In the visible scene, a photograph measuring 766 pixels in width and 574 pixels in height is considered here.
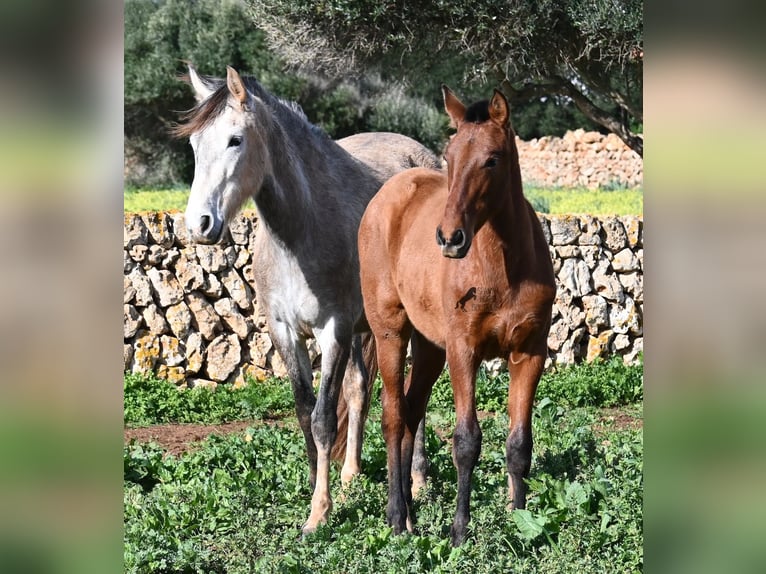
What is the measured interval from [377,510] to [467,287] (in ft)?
5.17

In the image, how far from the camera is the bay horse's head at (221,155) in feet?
13.9

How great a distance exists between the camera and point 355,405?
5.36 m

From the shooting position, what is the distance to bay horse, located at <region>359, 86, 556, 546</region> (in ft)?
11.8

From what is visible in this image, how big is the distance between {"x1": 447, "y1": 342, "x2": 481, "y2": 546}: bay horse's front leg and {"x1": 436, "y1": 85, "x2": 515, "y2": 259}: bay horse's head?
23.0 inches

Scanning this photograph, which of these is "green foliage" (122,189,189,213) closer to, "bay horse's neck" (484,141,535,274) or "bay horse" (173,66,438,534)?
"bay horse" (173,66,438,534)

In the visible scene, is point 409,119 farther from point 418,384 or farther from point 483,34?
point 418,384

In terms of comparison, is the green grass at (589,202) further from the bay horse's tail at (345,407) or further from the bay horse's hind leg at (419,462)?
the bay horse's hind leg at (419,462)

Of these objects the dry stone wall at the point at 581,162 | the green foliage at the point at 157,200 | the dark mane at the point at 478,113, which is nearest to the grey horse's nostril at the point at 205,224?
the dark mane at the point at 478,113

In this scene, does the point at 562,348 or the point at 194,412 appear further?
the point at 562,348
